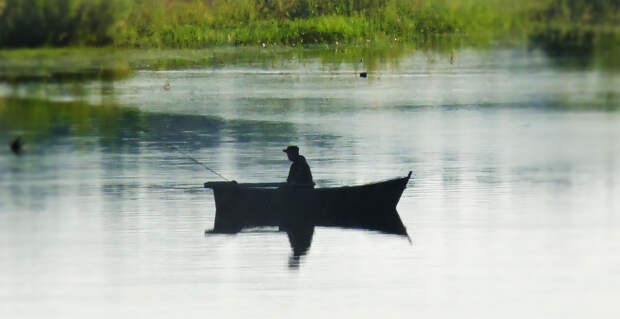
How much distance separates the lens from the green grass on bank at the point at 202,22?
6278cm

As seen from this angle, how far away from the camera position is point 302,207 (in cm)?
1747

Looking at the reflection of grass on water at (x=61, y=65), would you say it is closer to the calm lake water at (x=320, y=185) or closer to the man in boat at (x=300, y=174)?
the calm lake water at (x=320, y=185)

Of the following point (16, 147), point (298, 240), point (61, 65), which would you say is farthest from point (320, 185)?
point (61, 65)

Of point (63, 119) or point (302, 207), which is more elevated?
point (302, 207)

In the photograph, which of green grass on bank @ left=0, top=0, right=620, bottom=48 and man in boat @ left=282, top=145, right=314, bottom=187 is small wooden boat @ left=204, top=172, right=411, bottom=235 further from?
green grass on bank @ left=0, top=0, right=620, bottom=48

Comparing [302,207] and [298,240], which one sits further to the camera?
[302,207]

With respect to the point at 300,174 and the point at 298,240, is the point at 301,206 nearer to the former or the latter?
the point at 300,174

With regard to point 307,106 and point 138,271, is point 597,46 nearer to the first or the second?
point 307,106

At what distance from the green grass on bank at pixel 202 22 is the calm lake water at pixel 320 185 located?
16.9 m

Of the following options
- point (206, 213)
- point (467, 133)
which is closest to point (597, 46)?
point (467, 133)

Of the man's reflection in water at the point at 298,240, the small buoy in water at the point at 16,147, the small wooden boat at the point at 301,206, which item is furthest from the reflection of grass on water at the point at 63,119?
the man's reflection in water at the point at 298,240

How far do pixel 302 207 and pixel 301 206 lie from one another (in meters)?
0.02

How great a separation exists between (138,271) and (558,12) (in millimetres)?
65325

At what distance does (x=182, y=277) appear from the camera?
1435cm
